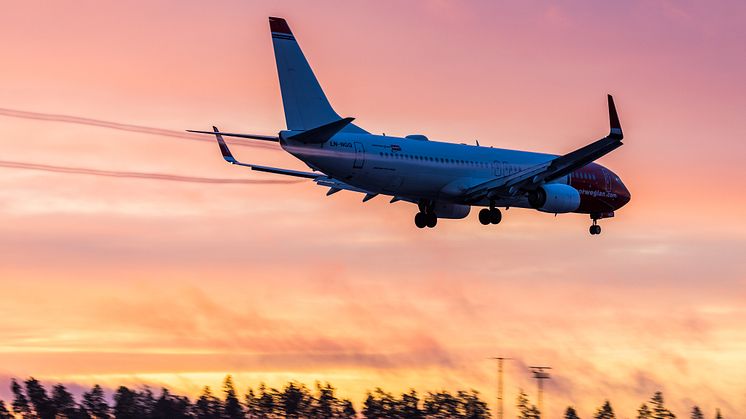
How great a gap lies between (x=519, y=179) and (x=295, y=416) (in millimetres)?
96941

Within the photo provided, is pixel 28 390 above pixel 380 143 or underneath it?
underneath

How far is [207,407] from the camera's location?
179375 millimetres

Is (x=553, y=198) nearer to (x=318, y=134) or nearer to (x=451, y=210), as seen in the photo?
(x=451, y=210)

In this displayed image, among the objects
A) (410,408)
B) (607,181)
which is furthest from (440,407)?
(607,181)

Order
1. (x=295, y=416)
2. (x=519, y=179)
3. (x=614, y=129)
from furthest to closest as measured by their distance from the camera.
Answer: (x=295, y=416), (x=519, y=179), (x=614, y=129)

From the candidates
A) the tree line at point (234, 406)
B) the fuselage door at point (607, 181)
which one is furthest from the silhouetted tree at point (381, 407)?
the fuselage door at point (607, 181)

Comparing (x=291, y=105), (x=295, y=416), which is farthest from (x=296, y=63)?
(x=295, y=416)

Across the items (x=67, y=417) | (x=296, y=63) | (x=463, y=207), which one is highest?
(x=296, y=63)

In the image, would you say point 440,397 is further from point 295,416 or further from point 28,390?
point 28,390

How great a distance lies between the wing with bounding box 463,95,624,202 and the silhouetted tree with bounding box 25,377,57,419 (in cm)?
10956

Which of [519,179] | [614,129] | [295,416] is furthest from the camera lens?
[295,416]

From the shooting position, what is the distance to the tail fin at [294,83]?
74.9 metres

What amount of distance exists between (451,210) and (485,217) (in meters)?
2.71

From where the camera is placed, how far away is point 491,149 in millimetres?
84625
